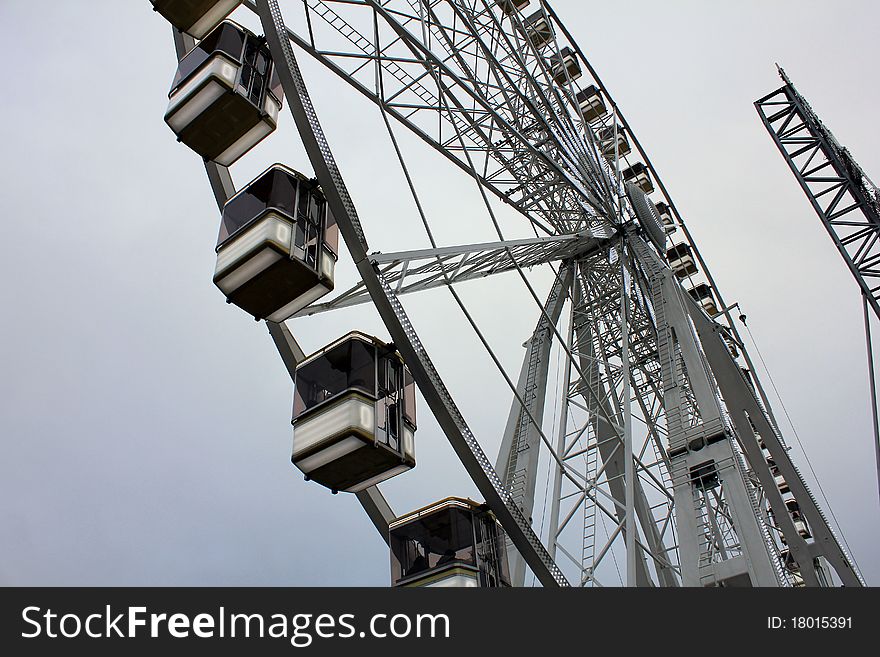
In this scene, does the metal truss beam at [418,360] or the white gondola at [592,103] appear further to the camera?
the white gondola at [592,103]

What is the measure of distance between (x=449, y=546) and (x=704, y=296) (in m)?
18.5

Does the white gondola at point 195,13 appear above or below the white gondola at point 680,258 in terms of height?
below

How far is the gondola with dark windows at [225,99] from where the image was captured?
844cm

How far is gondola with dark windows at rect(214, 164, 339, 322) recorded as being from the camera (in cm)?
770

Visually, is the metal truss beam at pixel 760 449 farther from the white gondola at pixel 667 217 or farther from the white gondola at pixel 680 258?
the white gondola at pixel 680 258

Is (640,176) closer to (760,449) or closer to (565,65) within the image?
(565,65)

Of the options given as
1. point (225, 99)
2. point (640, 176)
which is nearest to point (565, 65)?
point (640, 176)

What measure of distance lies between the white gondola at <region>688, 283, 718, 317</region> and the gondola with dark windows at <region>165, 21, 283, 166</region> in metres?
16.9

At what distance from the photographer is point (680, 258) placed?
2283 cm

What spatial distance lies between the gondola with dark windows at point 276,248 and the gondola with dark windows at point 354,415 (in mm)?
580

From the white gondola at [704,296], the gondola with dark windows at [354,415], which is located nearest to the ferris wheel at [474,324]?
the gondola with dark windows at [354,415]

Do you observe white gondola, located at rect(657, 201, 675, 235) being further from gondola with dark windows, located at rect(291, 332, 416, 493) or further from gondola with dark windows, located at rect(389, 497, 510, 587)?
gondola with dark windows, located at rect(389, 497, 510, 587)
